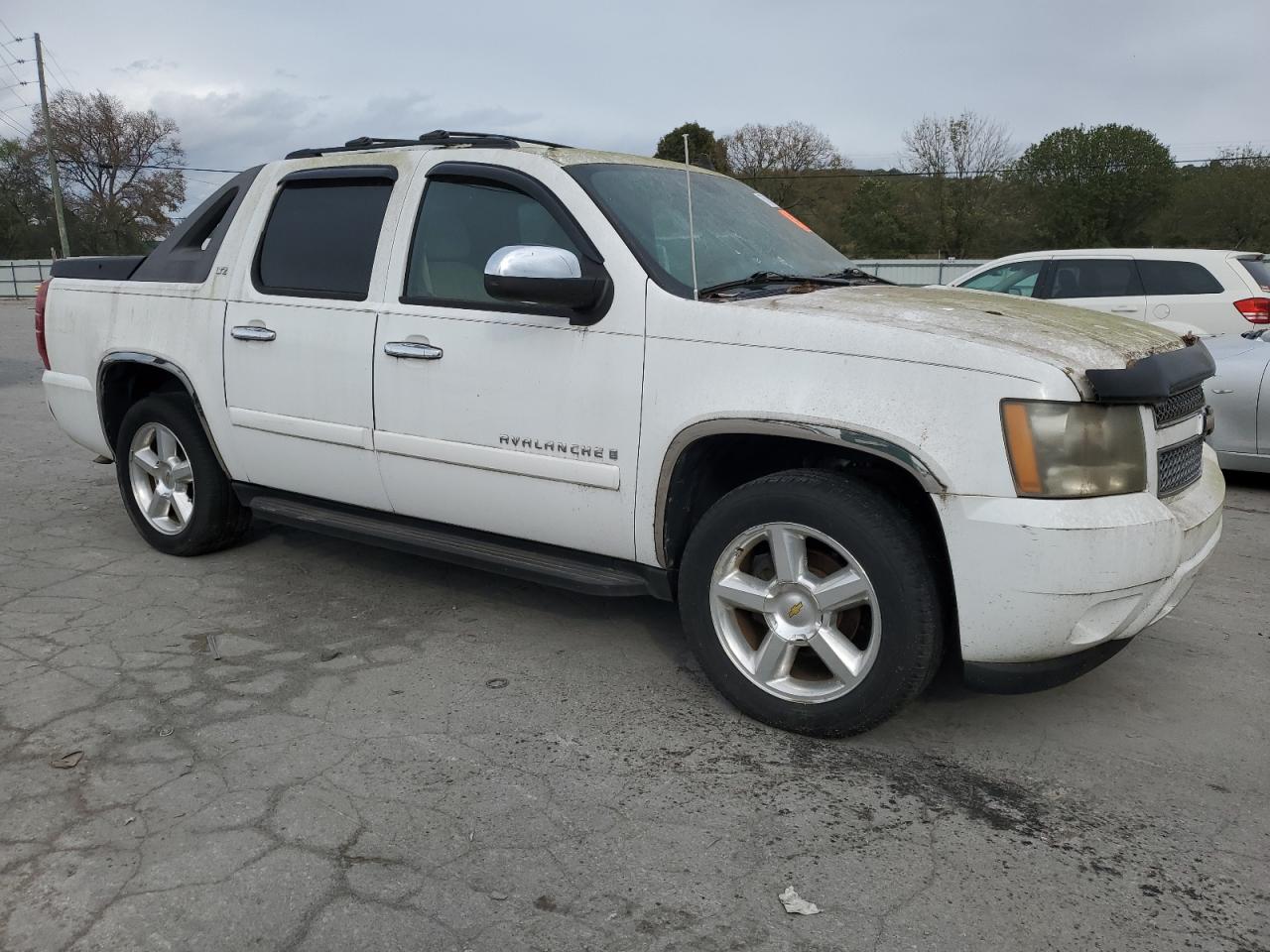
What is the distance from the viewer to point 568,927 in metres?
2.46

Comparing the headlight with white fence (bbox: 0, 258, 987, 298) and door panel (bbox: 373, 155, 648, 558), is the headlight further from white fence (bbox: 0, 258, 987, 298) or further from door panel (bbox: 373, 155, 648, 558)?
white fence (bbox: 0, 258, 987, 298)

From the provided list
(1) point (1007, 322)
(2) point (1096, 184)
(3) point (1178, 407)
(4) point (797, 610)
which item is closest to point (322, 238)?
(4) point (797, 610)

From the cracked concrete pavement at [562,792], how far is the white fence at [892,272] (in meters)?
21.2

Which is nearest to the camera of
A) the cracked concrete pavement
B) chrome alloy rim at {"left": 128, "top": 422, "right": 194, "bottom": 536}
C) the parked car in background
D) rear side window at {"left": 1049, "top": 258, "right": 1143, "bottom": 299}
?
the cracked concrete pavement

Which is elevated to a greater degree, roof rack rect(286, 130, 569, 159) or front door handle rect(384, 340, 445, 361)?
roof rack rect(286, 130, 569, 159)

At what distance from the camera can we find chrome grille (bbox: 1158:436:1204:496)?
3.25 metres

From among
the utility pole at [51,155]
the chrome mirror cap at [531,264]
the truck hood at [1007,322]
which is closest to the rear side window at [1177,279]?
the truck hood at [1007,322]

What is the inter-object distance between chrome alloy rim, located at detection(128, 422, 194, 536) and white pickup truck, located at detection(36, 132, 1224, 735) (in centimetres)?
19

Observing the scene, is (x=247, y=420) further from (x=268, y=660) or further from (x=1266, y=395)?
(x=1266, y=395)

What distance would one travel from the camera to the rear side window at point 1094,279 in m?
9.99

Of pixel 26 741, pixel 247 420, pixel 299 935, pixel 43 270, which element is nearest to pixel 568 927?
pixel 299 935

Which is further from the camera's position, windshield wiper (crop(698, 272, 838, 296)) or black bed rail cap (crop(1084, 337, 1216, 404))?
windshield wiper (crop(698, 272, 838, 296))

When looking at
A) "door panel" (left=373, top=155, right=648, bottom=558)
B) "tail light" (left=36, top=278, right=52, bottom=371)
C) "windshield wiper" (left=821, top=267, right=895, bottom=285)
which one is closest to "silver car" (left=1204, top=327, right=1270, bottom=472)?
"windshield wiper" (left=821, top=267, right=895, bottom=285)

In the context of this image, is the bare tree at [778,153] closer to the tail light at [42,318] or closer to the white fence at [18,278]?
the white fence at [18,278]
